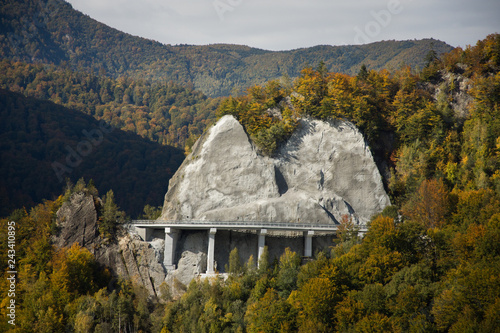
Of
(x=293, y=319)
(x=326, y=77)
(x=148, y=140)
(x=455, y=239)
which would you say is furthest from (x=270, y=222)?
(x=148, y=140)

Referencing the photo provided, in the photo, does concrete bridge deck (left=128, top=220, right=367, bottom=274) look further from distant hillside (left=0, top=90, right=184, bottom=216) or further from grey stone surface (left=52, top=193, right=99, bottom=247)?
distant hillside (left=0, top=90, right=184, bottom=216)

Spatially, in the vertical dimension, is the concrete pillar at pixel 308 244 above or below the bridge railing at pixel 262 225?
below

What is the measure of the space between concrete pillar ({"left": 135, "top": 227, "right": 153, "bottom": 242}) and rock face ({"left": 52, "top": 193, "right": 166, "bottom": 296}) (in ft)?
1.95

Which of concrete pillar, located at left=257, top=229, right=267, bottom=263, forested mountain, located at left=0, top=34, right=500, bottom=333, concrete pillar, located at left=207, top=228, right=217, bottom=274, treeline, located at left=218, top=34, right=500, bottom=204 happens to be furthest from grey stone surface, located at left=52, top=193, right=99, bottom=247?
treeline, located at left=218, top=34, right=500, bottom=204

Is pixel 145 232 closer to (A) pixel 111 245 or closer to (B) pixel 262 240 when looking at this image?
(A) pixel 111 245

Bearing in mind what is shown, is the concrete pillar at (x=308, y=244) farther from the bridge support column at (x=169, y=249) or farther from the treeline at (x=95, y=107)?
the treeline at (x=95, y=107)

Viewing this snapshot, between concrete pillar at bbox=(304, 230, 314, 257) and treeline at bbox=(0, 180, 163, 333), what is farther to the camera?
concrete pillar at bbox=(304, 230, 314, 257)

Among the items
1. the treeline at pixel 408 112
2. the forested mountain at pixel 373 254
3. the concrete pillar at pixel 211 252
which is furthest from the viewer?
the treeline at pixel 408 112

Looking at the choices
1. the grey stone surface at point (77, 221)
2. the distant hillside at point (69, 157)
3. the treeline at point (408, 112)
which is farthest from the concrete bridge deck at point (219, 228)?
the distant hillside at point (69, 157)

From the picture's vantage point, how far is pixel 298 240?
61.6 meters

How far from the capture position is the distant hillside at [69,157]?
436 feet

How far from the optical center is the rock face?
62.8m

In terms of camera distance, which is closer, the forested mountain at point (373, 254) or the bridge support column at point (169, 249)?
the forested mountain at point (373, 254)

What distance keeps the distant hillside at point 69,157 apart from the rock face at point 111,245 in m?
66.9
